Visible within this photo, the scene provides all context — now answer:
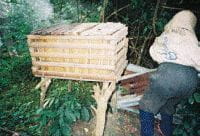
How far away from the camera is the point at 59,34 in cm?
511

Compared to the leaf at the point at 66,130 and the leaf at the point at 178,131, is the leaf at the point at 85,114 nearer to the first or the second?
the leaf at the point at 66,130

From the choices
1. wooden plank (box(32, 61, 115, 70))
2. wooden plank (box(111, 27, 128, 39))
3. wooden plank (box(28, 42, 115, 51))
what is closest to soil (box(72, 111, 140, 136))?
wooden plank (box(32, 61, 115, 70))

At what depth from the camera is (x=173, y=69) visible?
4.61m

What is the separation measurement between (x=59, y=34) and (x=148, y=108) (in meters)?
1.99

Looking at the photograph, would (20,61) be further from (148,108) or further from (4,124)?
(148,108)

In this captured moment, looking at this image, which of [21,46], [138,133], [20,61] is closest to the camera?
[138,133]

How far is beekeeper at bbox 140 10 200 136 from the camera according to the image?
4582 millimetres

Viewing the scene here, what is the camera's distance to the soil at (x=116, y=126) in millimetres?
5926

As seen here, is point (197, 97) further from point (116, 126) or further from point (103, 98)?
point (116, 126)

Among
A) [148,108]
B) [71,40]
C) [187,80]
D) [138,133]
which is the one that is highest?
[71,40]

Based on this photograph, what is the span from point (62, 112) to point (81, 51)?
1.59 meters

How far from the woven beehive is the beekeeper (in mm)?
691

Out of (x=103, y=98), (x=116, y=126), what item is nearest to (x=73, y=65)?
(x=103, y=98)

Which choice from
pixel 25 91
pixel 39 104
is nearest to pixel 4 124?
pixel 39 104
